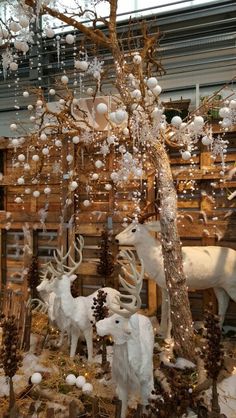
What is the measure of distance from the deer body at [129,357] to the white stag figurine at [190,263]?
121cm

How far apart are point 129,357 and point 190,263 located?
1475 mm

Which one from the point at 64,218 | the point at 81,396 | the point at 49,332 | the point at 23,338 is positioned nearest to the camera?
the point at 81,396

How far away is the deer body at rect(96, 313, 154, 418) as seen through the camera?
2.44 m

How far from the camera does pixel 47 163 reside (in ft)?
16.4

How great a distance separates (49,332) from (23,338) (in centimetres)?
42

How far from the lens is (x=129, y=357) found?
2.43 m

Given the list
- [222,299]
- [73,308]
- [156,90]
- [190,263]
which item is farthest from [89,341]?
[156,90]

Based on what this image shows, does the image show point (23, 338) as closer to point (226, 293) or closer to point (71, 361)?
point (71, 361)

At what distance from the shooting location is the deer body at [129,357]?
8.00 ft

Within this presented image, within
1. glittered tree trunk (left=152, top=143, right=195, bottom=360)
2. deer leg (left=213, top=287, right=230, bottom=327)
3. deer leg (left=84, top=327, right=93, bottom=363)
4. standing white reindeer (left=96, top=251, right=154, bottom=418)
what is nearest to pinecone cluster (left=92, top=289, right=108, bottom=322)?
deer leg (left=84, top=327, right=93, bottom=363)

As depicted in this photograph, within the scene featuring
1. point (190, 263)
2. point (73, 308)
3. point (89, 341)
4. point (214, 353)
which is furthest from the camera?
point (190, 263)

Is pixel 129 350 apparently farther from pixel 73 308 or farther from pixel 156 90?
pixel 156 90

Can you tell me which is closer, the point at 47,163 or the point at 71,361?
the point at 71,361

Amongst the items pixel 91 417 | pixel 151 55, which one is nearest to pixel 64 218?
pixel 151 55
